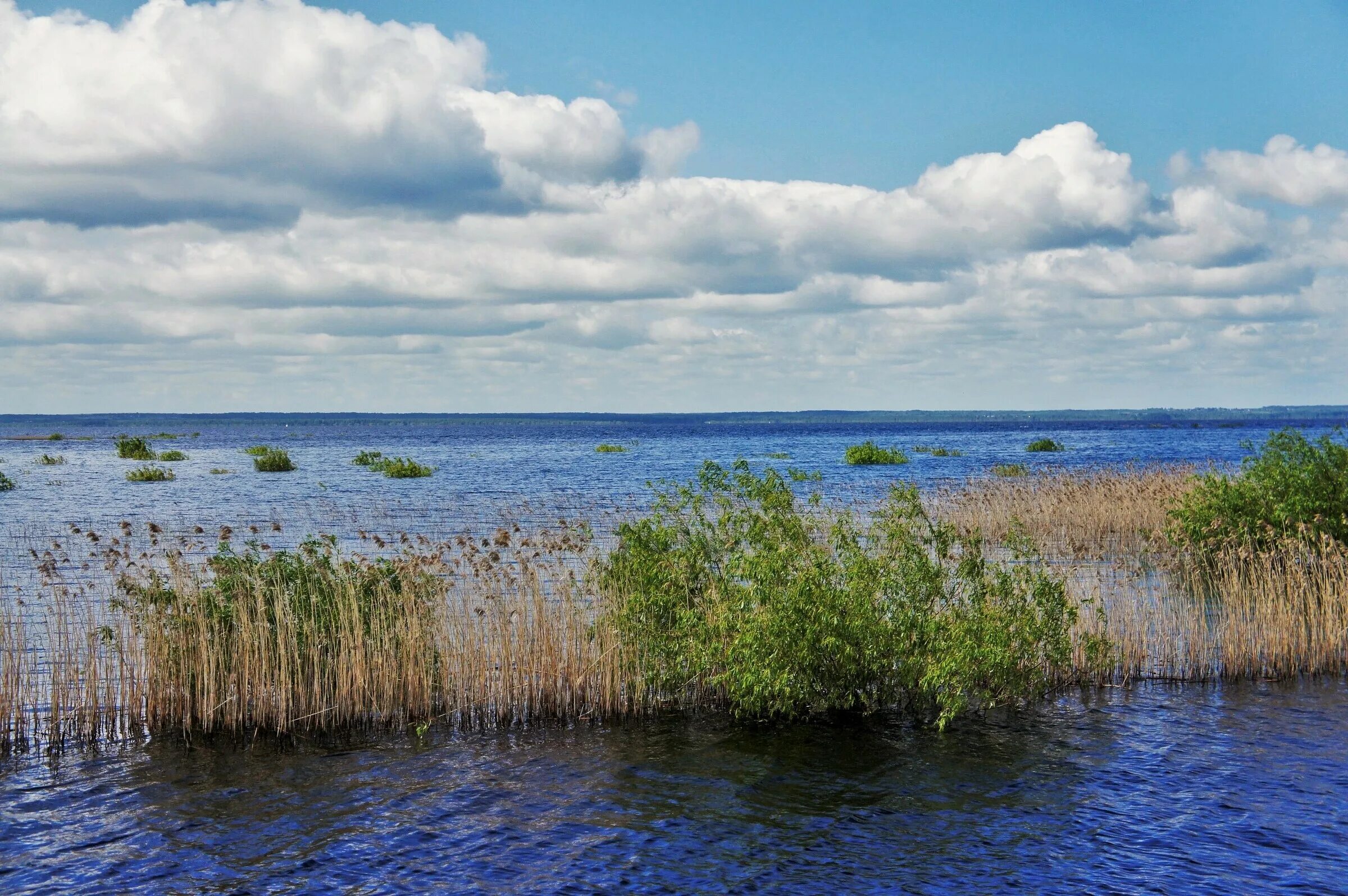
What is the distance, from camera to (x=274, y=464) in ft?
246

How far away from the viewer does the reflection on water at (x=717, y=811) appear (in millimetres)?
10852

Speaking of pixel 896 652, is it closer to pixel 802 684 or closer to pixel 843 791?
pixel 802 684

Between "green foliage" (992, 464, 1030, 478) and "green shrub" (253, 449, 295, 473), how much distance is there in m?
46.3

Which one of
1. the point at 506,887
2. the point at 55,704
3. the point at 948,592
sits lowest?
the point at 506,887

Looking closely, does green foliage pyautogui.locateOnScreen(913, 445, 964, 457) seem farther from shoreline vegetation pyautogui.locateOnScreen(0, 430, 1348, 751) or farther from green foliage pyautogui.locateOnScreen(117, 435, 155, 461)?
shoreline vegetation pyautogui.locateOnScreen(0, 430, 1348, 751)

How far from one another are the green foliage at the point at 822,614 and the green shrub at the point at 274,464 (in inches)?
2482

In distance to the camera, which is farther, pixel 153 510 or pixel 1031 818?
pixel 153 510

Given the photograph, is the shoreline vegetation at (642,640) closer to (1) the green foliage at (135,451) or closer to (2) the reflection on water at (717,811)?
(2) the reflection on water at (717,811)

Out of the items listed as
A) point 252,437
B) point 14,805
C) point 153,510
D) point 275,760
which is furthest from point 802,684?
point 252,437

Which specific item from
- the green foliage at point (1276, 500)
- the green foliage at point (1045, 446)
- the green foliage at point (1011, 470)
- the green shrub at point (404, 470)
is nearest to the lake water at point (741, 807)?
the green foliage at point (1276, 500)

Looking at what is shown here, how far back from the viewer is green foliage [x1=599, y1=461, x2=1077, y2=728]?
47.9ft

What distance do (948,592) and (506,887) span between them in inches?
313

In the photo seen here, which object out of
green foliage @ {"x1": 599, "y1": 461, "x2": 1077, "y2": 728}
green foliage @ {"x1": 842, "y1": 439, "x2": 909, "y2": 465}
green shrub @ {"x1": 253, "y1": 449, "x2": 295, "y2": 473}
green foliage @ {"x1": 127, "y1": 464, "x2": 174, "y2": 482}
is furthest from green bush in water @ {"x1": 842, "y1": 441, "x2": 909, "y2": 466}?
green foliage @ {"x1": 599, "y1": 461, "x2": 1077, "y2": 728}

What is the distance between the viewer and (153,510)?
45.1 meters
